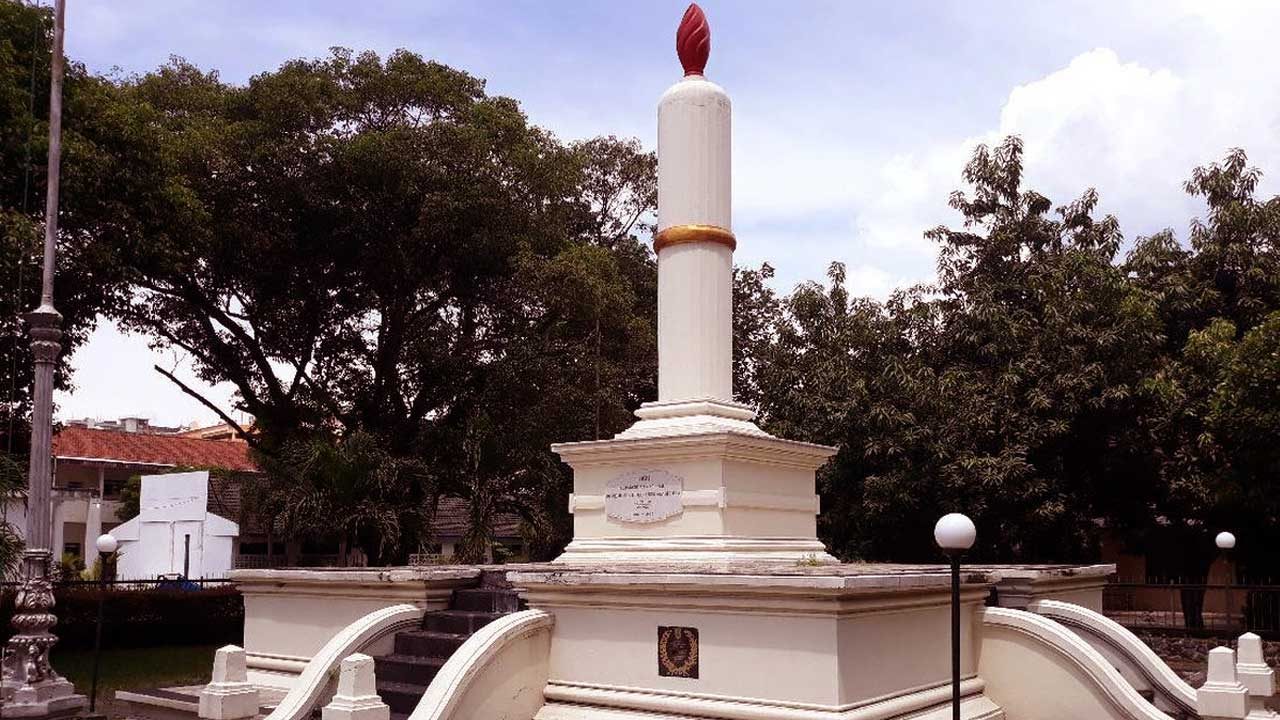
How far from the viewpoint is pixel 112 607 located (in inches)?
890

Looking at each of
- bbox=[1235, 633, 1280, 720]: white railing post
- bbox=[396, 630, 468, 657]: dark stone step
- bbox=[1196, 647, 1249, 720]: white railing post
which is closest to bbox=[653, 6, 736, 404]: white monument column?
bbox=[396, 630, 468, 657]: dark stone step

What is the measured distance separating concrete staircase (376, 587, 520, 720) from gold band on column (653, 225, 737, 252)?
4.81 m

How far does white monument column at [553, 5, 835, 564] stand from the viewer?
12414mm

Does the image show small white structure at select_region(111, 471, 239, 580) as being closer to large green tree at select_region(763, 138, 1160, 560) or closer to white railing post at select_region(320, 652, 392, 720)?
large green tree at select_region(763, 138, 1160, 560)

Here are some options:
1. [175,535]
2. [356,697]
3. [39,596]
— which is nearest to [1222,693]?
[356,697]

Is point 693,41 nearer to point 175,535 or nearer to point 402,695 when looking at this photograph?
point 402,695

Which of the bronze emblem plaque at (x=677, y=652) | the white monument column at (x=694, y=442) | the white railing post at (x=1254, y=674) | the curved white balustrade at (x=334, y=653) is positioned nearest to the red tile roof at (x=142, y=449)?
the white monument column at (x=694, y=442)

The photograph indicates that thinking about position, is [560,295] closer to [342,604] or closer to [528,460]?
[528,460]

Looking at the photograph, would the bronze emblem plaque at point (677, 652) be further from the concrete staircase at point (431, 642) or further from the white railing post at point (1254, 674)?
the white railing post at point (1254, 674)

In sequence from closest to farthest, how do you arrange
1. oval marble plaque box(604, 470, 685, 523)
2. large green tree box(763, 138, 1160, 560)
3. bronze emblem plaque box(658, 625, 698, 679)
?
bronze emblem plaque box(658, 625, 698, 679) → oval marble plaque box(604, 470, 685, 523) → large green tree box(763, 138, 1160, 560)

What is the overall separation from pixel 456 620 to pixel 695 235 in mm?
5499

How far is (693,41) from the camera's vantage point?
14445 mm

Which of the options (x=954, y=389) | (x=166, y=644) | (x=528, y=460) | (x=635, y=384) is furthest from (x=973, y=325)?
(x=166, y=644)

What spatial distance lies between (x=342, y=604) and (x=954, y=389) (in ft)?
46.5
